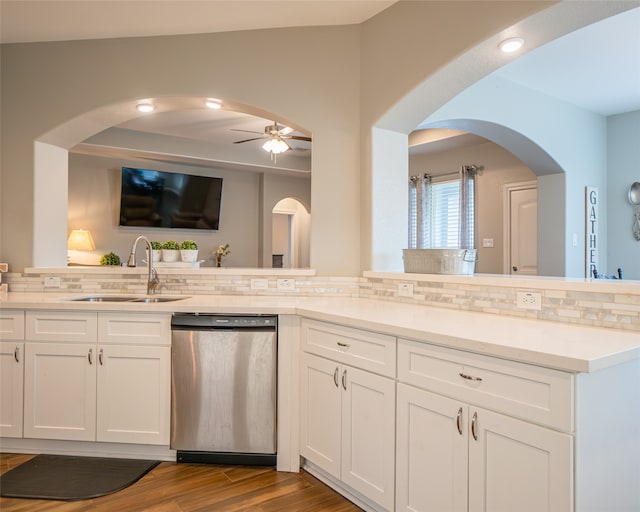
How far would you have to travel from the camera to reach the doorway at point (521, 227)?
5.57m

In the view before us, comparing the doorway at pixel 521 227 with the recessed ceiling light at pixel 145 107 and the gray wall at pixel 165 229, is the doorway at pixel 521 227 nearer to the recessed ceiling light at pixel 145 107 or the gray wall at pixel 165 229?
the gray wall at pixel 165 229

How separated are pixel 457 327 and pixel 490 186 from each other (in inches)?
188

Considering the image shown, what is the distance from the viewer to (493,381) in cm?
142

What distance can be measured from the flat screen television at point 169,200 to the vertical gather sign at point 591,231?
206 inches

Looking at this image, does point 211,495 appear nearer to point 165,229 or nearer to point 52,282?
point 52,282

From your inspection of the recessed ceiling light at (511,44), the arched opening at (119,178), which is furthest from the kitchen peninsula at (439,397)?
the recessed ceiling light at (511,44)

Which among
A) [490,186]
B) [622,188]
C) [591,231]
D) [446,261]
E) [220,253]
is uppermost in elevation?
[490,186]

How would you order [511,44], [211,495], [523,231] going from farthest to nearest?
1. [523,231]
2. [511,44]
3. [211,495]

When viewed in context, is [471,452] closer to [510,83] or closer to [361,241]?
[361,241]

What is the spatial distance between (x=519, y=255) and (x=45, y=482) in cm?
535

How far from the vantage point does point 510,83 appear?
425cm

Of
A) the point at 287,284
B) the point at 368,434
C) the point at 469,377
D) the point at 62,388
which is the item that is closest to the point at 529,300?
the point at 469,377

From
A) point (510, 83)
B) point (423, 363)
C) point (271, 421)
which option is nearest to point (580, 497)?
point (423, 363)

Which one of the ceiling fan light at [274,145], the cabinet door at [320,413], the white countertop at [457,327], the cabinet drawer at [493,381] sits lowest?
the cabinet door at [320,413]
